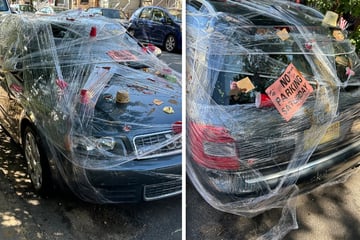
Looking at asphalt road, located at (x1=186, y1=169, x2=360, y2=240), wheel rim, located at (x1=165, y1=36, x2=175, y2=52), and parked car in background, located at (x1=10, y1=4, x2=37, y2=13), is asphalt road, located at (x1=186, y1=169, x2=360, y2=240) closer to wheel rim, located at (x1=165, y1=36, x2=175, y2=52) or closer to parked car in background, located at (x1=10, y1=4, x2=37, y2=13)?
wheel rim, located at (x1=165, y1=36, x2=175, y2=52)

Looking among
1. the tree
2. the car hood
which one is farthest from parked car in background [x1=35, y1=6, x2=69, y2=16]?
the tree

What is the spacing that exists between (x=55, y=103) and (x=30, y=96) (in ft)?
1.16

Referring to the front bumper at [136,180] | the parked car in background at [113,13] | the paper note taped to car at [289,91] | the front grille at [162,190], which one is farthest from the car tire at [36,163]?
the paper note taped to car at [289,91]

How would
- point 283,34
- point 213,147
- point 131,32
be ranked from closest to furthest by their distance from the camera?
point 213,147, point 131,32, point 283,34

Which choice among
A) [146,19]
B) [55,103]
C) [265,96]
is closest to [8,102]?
[55,103]

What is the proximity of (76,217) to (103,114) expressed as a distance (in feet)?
2.07

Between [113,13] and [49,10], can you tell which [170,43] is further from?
[49,10]

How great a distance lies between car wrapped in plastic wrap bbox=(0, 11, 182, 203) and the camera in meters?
1.64

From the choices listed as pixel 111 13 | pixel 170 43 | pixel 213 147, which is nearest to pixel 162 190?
pixel 213 147

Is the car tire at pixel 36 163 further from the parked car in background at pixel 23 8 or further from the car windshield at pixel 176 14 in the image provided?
the car windshield at pixel 176 14

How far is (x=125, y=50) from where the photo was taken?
177cm

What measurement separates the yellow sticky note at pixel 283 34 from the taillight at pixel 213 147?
0.61m

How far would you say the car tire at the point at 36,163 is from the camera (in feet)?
6.77

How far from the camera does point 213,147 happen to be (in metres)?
1.62
